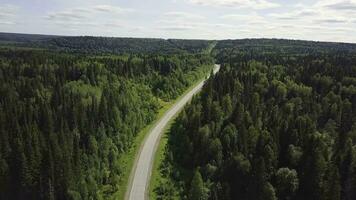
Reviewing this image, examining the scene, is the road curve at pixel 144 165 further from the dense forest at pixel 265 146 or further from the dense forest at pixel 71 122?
the dense forest at pixel 71 122

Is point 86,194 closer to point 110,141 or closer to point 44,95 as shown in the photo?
point 110,141

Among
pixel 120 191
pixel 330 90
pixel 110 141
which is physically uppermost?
pixel 330 90

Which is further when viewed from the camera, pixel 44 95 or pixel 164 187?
pixel 44 95

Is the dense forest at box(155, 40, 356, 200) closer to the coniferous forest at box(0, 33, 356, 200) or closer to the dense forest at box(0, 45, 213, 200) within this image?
the coniferous forest at box(0, 33, 356, 200)

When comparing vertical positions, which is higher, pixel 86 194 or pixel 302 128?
pixel 302 128

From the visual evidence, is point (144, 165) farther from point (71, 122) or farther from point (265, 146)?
point (265, 146)

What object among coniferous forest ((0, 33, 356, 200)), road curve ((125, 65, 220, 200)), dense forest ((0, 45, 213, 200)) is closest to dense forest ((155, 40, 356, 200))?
coniferous forest ((0, 33, 356, 200))

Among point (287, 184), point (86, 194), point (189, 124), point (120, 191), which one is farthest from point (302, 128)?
point (86, 194)
